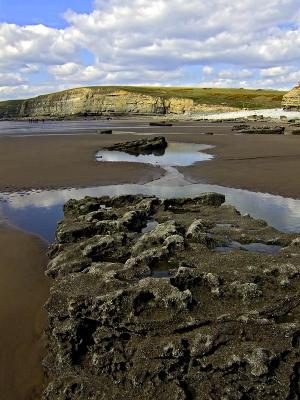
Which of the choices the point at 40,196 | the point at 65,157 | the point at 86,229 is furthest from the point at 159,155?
the point at 86,229

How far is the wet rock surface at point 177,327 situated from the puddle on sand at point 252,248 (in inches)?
29.2

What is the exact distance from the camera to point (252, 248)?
1143 cm

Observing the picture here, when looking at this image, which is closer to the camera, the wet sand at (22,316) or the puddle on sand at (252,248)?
the wet sand at (22,316)

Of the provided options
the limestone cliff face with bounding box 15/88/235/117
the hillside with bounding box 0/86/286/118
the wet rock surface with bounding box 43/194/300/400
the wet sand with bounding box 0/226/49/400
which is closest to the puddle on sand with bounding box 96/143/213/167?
the wet sand with bounding box 0/226/49/400

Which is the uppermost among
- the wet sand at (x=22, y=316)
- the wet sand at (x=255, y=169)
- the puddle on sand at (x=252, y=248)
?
the puddle on sand at (x=252, y=248)

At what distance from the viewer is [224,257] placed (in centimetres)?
973

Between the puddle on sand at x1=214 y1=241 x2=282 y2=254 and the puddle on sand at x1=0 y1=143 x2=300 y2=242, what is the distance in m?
3.36

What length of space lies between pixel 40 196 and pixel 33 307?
12.4m

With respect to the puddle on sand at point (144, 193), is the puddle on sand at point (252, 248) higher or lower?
higher

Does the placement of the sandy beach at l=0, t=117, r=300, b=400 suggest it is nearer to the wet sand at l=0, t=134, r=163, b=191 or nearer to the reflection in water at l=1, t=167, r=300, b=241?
the wet sand at l=0, t=134, r=163, b=191

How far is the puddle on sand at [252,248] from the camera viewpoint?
36.5 ft

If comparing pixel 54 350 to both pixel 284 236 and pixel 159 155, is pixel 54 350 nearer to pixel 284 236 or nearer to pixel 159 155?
pixel 284 236

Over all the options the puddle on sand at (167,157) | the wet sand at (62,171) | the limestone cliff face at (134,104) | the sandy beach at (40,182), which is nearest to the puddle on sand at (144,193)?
the sandy beach at (40,182)

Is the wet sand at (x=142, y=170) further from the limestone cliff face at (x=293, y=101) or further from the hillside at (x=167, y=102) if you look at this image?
the hillside at (x=167, y=102)
